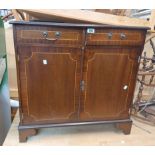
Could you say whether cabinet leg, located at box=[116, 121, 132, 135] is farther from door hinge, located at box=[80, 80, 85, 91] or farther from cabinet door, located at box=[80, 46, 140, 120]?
door hinge, located at box=[80, 80, 85, 91]

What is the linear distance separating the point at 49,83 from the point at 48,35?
36cm

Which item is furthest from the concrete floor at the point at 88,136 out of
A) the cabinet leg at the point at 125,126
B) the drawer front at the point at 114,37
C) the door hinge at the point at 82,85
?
the drawer front at the point at 114,37

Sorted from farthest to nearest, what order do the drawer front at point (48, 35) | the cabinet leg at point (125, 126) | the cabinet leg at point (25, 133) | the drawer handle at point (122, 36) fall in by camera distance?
the cabinet leg at point (125, 126), the cabinet leg at point (25, 133), the drawer handle at point (122, 36), the drawer front at point (48, 35)

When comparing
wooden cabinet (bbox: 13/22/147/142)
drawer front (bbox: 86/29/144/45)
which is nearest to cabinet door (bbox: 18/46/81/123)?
wooden cabinet (bbox: 13/22/147/142)

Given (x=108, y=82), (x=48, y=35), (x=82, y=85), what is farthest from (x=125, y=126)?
(x=48, y=35)

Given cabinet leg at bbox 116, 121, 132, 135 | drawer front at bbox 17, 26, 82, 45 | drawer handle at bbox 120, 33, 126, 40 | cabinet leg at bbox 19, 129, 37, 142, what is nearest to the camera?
drawer front at bbox 17, 26, 82, 45

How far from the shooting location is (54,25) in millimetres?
1254

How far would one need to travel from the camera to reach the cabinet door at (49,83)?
1338mm

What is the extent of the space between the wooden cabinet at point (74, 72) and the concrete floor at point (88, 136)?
A: 13cm

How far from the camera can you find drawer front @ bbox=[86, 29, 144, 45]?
4.38 ft

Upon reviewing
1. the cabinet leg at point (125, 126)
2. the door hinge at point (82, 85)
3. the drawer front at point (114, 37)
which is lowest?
the cabinet leg at point (125, 126)

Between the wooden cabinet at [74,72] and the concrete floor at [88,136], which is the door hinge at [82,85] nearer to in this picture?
the wooden cabinet at [74,72]
